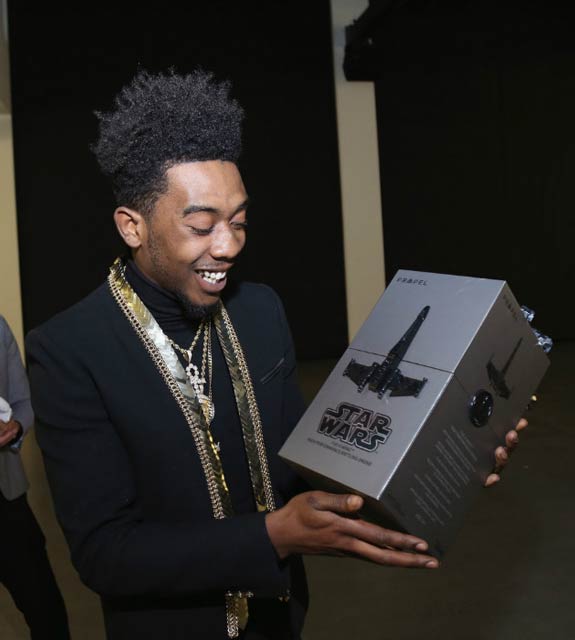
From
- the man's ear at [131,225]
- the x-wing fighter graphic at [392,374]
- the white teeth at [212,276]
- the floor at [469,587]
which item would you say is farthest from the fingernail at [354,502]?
the floor at [469,587]

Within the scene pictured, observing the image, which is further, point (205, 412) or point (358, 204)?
point (358, 204)

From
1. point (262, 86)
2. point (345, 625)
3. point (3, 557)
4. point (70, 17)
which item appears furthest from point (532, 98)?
point (3, 557)

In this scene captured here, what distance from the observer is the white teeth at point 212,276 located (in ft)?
3.33

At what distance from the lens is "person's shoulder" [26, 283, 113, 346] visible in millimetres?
1012

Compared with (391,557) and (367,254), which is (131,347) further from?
(367,254)

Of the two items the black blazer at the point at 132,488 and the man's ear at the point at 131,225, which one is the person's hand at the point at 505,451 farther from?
the man's ear at the point at 131,225

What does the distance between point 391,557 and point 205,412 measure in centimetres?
35

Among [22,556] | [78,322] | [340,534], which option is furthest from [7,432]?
[340,534]

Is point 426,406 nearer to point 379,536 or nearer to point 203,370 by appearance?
point 379,536

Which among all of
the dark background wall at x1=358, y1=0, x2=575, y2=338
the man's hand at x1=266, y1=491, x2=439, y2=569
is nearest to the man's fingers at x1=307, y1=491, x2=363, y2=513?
the man's hand at x1=266, y1=491, x2=439, y2=569

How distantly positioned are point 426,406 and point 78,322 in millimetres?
503

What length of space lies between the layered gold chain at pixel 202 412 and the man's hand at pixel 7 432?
3.11 feet

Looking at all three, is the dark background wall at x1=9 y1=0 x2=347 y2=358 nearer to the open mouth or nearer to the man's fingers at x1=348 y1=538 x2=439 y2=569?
the open mouth

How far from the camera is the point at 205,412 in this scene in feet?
3.55
